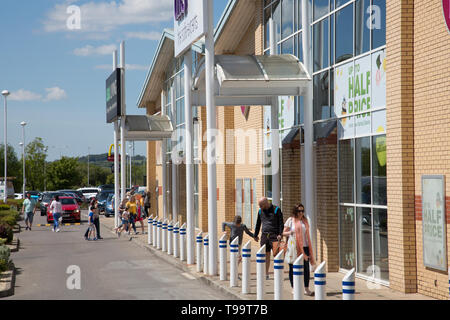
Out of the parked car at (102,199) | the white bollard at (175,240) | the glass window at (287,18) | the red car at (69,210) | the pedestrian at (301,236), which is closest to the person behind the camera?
the pedestrian at (301,236)

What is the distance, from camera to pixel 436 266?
484 inches

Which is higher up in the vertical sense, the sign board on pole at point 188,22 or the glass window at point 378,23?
the sign board on pole at point 188,22

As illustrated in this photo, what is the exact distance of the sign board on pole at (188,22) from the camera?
17044 mm

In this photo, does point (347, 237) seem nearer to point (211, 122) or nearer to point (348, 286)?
point (211, 122)

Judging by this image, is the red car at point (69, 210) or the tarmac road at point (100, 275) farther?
the red car at point (69, 210)

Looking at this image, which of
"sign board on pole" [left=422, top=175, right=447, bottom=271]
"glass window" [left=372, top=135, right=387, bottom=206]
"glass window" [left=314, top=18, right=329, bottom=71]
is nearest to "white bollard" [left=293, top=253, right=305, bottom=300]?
"sign board on pole" [left=422, top=175, right=447, bottom=271]

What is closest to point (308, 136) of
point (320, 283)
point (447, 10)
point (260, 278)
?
point (260, 278)

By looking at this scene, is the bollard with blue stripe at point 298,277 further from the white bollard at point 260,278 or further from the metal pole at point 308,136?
the metal pole at point 308,136

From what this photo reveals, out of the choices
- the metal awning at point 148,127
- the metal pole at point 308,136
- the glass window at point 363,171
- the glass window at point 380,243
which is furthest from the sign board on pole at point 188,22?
the metal awning at point 148,127

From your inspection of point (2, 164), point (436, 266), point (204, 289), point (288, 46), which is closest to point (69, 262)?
point (204, 289)

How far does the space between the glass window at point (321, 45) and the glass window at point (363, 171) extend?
2.98 metres

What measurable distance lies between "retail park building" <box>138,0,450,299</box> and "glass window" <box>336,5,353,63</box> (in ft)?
0.08

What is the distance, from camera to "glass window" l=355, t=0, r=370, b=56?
49.4ft
